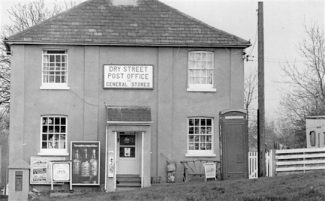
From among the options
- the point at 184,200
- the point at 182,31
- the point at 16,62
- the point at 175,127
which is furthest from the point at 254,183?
the point at 16,62

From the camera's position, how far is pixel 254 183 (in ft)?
66.4

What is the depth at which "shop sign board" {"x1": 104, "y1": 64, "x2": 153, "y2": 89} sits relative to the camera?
28266 mm

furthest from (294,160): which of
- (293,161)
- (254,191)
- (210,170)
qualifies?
(254,191)

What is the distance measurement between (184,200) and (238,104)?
11317 mm

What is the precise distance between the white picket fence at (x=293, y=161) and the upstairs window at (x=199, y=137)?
139 inches

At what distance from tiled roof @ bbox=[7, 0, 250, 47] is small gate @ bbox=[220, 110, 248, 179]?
12.1 ft

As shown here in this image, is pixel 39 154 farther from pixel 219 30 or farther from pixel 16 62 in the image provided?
pixel 219 30

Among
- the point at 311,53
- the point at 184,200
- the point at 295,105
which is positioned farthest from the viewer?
the point at 295,105

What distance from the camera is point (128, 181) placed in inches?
1101

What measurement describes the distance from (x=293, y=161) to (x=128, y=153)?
25.0ft

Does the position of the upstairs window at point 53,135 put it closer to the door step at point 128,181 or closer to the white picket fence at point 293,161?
the door step at point 128,181

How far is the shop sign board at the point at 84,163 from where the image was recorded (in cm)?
2727

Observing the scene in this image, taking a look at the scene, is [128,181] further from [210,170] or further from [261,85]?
[261,85]

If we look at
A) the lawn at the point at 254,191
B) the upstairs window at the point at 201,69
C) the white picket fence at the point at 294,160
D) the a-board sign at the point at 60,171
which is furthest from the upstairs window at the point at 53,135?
the white picket fence at the point at 294,160
